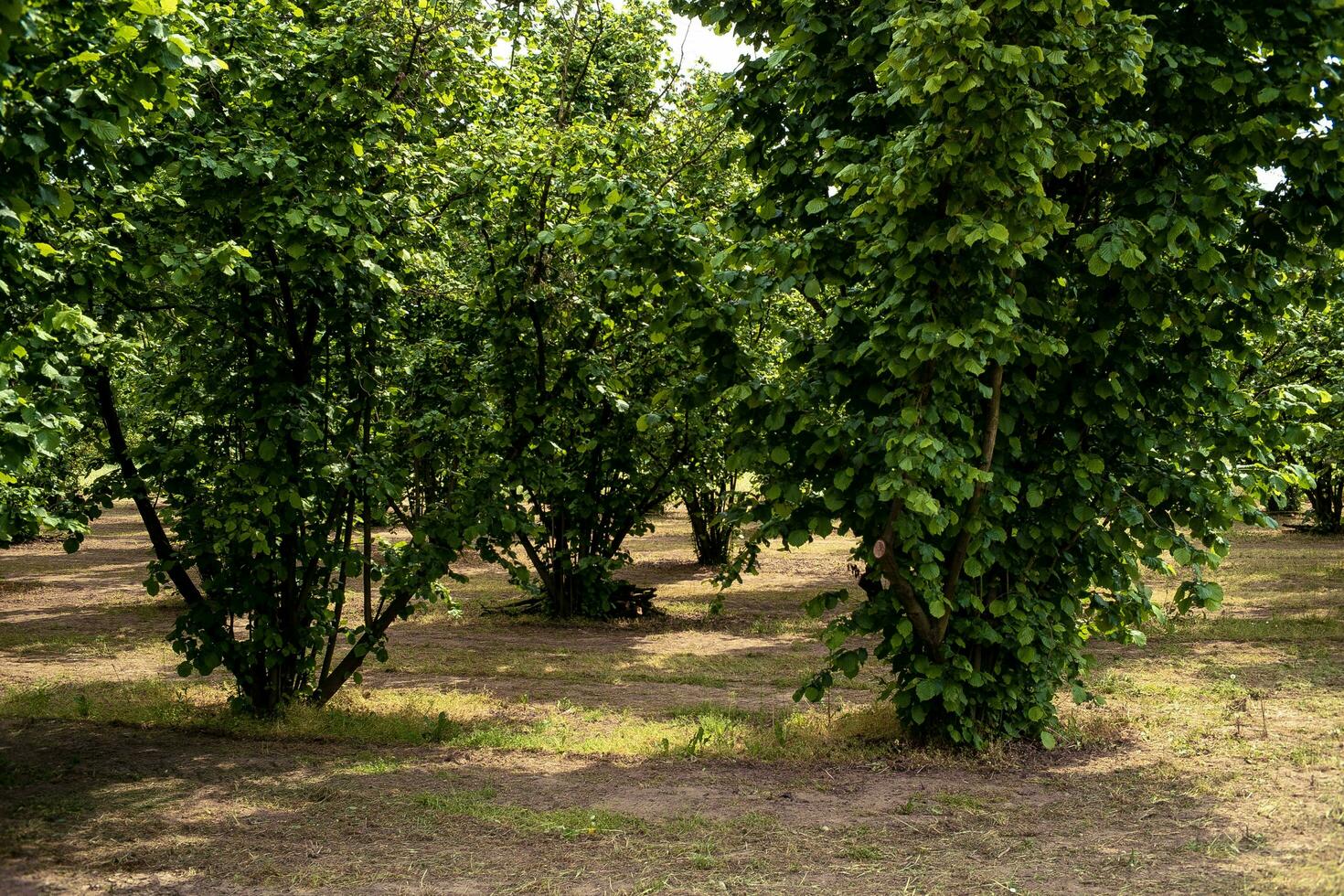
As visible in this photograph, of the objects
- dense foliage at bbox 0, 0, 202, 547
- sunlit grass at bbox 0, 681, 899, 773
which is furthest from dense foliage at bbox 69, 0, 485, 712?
dense foliage at bbox 0, 0, 202, 547

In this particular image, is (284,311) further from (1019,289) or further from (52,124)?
(1019,289)

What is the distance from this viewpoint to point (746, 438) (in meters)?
6.02

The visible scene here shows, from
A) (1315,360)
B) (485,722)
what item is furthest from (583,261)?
(1315,360)

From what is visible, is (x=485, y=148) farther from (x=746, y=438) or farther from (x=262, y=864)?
(x=262, y=864)

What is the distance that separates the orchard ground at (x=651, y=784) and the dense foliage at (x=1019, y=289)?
2.46 feet

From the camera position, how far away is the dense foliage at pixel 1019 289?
5.02 m

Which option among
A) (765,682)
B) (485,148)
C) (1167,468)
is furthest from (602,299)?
(1167,468)

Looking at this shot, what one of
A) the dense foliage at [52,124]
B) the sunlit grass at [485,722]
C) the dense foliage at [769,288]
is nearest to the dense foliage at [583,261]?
the dense foliage at [769,288]

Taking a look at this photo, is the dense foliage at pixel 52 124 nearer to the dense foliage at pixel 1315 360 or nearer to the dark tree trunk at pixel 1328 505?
the dense foliage at pixel 1315 360

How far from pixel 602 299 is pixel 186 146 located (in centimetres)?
491

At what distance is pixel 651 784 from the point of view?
5.94 m

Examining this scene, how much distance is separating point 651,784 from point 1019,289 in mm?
3382

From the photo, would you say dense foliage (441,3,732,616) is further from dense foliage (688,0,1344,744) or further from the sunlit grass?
the sunlit grass

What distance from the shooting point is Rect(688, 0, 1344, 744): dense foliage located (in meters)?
Result: 5.02
